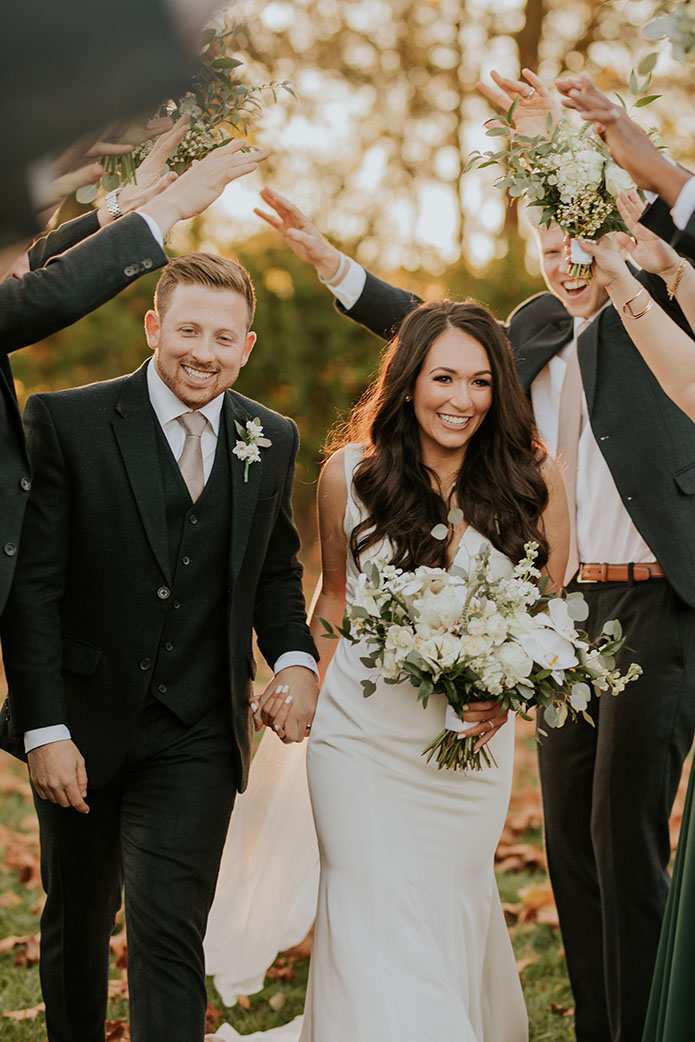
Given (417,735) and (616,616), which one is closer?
(417,735)

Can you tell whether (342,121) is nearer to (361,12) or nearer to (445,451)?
(361,12)

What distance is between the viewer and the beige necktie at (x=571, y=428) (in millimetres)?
4746

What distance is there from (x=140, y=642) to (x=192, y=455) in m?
0.62

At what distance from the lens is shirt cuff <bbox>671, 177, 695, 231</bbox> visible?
286 cm

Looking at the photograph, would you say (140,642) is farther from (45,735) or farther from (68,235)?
(68,235)

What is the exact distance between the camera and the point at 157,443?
3.91 meters

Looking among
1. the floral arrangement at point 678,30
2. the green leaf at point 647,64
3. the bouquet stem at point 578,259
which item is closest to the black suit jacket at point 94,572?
the bouquet stem at point 578,259

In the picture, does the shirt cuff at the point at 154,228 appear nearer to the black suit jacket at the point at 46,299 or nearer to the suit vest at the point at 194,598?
the black suit jacket at the point at 46,299

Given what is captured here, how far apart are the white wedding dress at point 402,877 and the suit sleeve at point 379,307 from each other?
130 cm

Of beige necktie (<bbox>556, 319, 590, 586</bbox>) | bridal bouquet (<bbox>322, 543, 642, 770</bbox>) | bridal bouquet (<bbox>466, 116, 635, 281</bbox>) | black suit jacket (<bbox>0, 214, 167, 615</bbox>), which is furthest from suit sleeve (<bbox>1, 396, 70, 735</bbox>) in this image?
beige necktie (<bbox>556, 319, 590, 586</bbox>)

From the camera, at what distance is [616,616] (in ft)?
14.8

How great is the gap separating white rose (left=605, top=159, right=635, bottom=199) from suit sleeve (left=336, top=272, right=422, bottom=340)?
4.41ft

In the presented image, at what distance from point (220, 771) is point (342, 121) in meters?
14.8

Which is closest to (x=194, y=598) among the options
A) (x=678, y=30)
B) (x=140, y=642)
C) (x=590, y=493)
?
→ (x=140, y=642)
